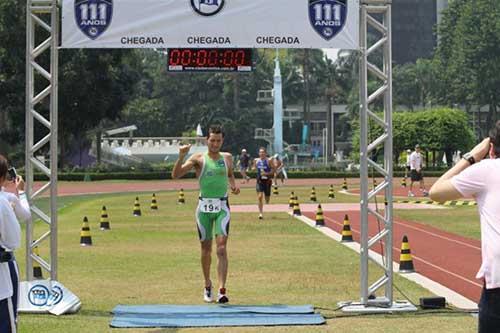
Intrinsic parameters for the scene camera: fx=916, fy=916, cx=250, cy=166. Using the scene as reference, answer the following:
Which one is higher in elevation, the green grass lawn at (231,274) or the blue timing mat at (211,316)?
the blue timing mat at (211,316)

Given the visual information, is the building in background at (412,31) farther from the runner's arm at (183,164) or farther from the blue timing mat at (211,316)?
the blue timing mat at (211,316)

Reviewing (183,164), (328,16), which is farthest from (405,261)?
(328,16)

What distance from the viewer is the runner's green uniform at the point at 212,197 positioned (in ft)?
37.8

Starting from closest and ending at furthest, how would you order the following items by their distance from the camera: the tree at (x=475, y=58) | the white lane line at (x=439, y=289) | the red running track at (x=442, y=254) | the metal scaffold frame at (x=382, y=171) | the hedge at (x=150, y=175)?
the metal scaffold frame at (x=382, y=171)
the white lane line at (x=439, y=289)
the red running track at (x=442, y=254)
the hedge at (x=150, y=175)
the tree at (x=475, y=58)

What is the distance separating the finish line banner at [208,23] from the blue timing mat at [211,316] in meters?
3.23

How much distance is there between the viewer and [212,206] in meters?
11.6

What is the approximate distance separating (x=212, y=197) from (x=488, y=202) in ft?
20.3

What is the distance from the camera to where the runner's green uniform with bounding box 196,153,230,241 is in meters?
11.5

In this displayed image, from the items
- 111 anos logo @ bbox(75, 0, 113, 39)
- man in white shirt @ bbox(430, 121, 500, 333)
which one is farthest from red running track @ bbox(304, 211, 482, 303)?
man in white shirt @ bbox(430, 121, 500, 333)

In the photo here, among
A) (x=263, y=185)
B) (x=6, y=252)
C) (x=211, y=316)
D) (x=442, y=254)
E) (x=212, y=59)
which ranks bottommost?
(x=442, y=254)

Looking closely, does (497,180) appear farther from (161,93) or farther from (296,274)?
(161,93)

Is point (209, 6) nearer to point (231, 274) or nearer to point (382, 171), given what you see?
point (382, 171)

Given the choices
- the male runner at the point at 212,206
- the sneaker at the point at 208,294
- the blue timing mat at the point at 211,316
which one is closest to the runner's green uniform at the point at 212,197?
the male runner at the point at 212,206

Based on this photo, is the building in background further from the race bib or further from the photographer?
the photographer
